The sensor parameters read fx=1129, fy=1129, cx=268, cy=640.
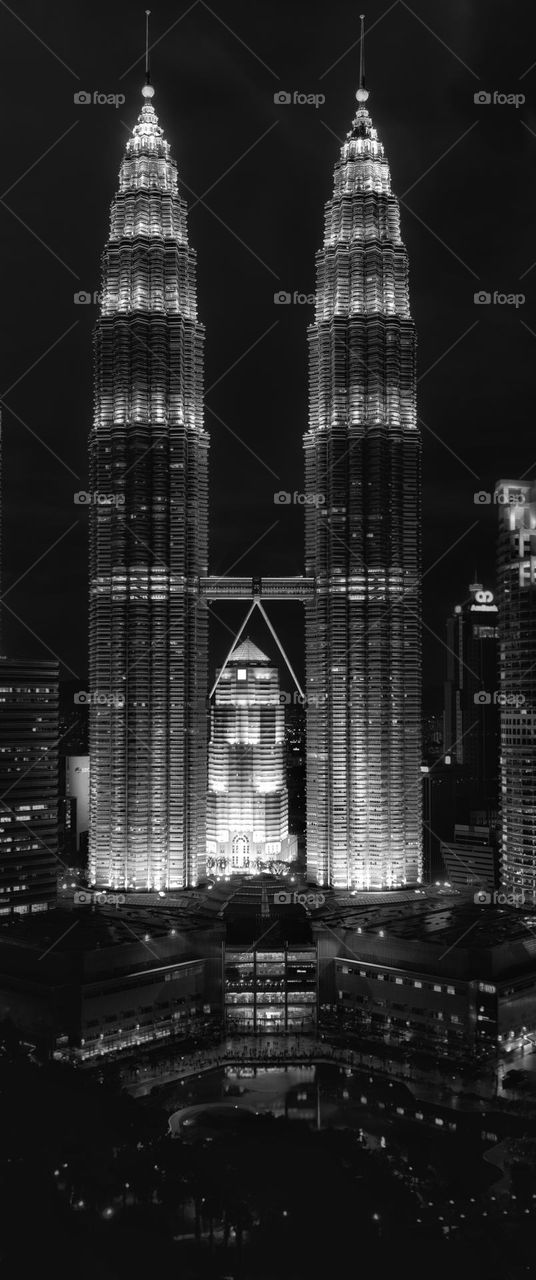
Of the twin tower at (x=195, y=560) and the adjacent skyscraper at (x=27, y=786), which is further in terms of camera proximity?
the twin tower at (x=195, y=560)

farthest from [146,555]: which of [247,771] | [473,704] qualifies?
[473,704]

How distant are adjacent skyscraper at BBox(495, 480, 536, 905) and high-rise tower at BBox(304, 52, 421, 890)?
7.50m

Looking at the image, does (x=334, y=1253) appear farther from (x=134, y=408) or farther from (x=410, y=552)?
(x=134, y=408)

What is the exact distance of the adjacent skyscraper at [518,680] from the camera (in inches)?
2689

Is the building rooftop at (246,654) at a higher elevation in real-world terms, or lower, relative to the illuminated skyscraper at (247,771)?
higher

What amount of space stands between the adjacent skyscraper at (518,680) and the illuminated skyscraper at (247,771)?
20226 mm

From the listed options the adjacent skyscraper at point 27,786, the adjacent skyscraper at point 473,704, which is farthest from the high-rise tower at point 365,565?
the adjacent skyscraper at point 473,704

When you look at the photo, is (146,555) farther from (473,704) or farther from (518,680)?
(473,704)

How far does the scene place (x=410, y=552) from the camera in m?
76.9

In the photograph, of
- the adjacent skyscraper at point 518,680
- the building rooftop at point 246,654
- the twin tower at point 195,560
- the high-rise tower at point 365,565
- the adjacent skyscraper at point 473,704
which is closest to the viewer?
the adjacent skyscraper at point 518,680

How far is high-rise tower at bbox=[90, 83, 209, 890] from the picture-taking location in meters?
74.9

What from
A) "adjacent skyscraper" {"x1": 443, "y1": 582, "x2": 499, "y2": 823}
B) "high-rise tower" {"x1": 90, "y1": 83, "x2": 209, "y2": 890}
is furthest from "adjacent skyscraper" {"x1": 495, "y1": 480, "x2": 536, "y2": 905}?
"adjacent skyscraper" {"x1": 443, "y1": 582, "x2": 499, "y2": 823}

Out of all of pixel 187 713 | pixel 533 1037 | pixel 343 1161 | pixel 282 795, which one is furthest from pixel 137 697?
pixel 343 1161

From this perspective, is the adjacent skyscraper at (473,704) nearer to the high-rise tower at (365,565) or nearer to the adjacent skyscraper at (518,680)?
the high-rise tower at (365,565)
